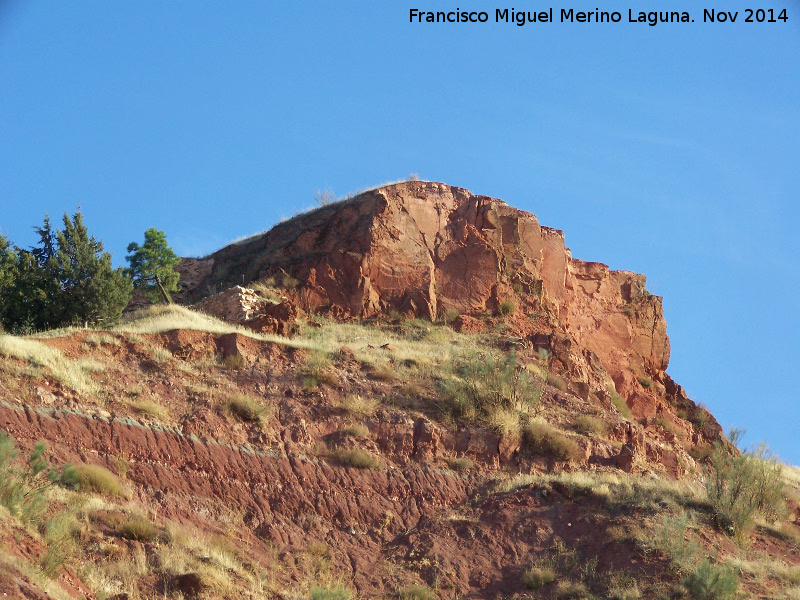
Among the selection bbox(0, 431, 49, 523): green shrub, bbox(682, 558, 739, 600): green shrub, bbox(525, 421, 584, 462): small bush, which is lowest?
bbox(682, 558, 739, 600): green shrub

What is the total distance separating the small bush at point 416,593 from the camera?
15156 mm

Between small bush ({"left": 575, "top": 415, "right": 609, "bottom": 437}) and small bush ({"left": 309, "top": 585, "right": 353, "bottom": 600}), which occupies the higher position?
small bush ({"left": 575, "top": 415, "right": 609, "bottom": 437})

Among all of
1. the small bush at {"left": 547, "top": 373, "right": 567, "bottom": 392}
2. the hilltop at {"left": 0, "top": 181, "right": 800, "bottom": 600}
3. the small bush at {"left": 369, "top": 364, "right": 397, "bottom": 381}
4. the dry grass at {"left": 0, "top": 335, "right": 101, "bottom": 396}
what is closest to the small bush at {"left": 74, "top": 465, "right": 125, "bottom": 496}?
the hilltop at {"left": 0, "top": 181, "right": 800, "bottom": 600}

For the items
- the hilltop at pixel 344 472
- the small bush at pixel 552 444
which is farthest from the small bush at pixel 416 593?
the small bush at pixel 552 444

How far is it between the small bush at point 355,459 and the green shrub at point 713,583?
6.51 m

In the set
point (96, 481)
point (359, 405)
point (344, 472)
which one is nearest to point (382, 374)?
point (359, 405)

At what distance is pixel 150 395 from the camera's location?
60.0ft

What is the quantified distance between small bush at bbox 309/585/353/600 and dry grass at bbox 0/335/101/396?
6.12 m

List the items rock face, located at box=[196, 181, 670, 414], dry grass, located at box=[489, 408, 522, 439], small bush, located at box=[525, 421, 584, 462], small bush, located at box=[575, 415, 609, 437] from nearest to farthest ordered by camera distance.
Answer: small bush, located at box=[525, 421, 584, 462] → dry grass, located at box=[489, 408, 522, 439] → small bush, located at box=[575, 415, 609, 437] → rock face, located at box=[196, 181, 670, 414]

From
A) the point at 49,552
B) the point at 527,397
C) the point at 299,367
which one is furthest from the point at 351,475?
the point at 49,552

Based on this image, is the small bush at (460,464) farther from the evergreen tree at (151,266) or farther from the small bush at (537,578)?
the evergreen tree at (151,266)

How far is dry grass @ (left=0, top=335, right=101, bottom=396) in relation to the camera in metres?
17.3

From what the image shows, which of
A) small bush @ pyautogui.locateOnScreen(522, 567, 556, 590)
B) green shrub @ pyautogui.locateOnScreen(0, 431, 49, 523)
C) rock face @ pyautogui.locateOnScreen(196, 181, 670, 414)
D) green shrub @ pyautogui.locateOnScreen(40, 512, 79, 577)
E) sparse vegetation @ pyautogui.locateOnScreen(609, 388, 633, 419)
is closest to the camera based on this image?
green shrub @ pyautogui.locateOnScreen(40, 512, 79, 577)

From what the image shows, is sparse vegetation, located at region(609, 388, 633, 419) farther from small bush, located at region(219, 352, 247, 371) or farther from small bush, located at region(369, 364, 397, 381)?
small bush, located at region(219, 352, 247, 371)
